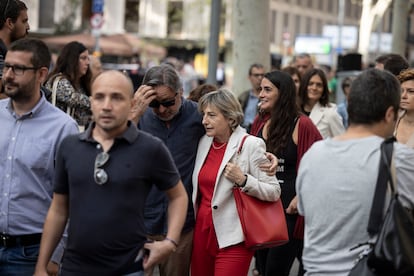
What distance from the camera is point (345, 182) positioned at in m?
4.45

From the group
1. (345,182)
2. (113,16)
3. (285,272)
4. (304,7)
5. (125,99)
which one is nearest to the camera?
(345,182)

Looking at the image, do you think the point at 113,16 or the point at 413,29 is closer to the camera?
the point at 113,16

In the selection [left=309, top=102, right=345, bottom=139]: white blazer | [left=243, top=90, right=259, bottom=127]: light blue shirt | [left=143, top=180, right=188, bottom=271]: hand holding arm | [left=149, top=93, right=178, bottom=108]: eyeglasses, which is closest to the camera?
[left=143, top=180, right=188, bottom=271]: hand holding arm

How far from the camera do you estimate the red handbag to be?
259 inches

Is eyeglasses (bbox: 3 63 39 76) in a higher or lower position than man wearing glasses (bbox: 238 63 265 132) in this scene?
higher

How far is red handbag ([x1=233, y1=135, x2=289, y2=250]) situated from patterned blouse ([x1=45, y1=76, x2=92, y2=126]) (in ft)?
6.47

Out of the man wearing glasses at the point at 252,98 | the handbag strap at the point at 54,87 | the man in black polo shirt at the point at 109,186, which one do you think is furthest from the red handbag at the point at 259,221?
the man wearing glasses at the point at 252,98

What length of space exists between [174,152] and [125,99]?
79.6 inches

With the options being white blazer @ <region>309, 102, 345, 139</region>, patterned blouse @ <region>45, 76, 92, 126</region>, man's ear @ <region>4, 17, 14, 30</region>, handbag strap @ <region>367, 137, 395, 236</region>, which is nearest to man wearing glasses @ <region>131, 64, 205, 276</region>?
man's ear @ <region>4, 17, 14, 30</region>

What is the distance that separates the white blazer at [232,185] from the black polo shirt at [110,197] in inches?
72.5

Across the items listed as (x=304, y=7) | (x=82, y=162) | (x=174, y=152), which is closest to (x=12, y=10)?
(x=174, y=152)

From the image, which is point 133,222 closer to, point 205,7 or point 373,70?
point 373,70

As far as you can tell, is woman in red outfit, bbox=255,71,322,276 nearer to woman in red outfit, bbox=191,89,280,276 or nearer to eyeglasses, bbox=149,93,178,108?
woman in red outfit, bbox=191,89,280,276

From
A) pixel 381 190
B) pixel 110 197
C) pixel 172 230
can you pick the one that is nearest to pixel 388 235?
pixel 381 190
